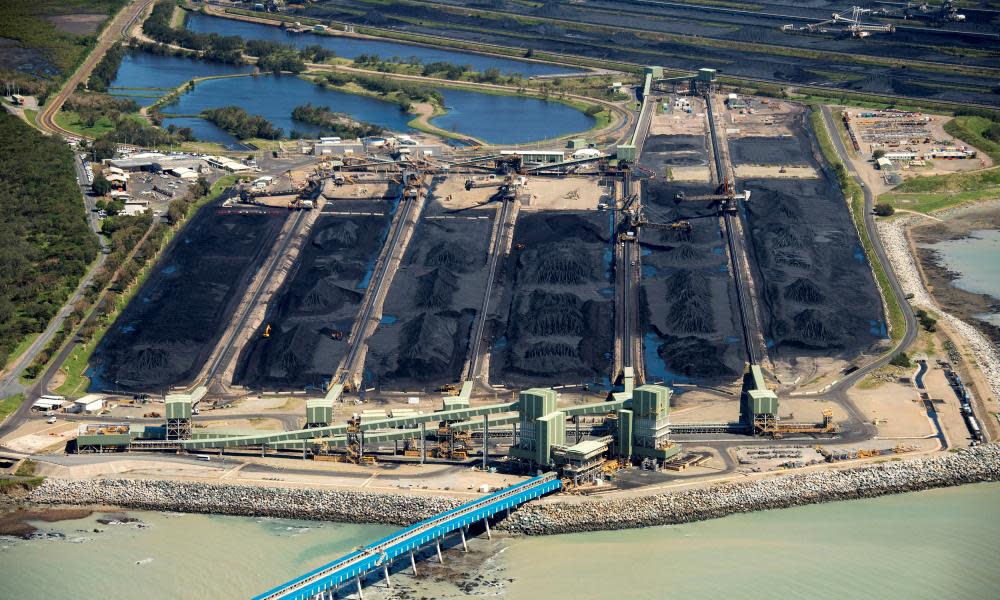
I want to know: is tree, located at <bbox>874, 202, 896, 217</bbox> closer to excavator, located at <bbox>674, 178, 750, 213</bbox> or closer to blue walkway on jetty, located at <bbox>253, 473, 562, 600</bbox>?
excavator, located at <bbox>674, 178, 750, 213</bbox>

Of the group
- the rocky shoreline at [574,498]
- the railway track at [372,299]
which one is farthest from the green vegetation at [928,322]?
the railway track at [372,299]

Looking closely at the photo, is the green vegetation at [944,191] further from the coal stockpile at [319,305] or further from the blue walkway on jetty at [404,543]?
the blue walkway on jetty at [404,543]

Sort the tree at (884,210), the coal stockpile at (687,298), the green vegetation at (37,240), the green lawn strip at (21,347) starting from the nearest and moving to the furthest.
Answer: the coal stockpile at (687,298) < the green lawn strip at (21,347) < the green vegetation at (37,240) < the tree at (884,210)

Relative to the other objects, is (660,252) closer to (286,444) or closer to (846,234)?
(846,234)

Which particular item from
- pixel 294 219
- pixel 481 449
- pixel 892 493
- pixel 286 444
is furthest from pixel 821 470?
pixel 294 219

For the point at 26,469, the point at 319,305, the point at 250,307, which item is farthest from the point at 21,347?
the point at 319,305

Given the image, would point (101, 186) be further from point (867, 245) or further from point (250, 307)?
point (867, 245)

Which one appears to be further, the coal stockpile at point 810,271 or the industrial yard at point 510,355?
the coal stockpile at point 810,271
